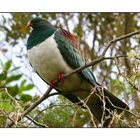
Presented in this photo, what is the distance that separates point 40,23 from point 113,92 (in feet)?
1.51

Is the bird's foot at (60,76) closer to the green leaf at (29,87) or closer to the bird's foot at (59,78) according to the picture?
the bird's foot at (59,78)

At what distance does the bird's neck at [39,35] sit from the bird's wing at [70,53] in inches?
1.4

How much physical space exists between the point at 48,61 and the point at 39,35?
141mm

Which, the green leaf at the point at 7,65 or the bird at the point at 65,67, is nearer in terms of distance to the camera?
the bird at the point at 65,67

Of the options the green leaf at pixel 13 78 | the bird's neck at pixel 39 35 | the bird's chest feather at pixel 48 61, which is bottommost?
the green leaf at pixel 13 78

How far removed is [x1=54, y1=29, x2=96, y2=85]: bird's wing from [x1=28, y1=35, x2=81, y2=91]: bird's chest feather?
2cm

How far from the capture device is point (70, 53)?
111 inches

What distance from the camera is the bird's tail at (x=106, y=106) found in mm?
2683

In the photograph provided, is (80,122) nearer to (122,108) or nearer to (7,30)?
(122,108)

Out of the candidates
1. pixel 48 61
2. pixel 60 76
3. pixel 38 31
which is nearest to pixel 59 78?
pixel 60 76

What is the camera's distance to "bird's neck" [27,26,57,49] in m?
2.79

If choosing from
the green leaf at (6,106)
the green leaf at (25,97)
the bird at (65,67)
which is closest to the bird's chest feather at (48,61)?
the bird at (65,67)

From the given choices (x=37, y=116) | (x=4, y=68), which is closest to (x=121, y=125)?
(x=37, y=116)

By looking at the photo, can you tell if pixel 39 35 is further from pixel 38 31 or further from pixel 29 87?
pixel 29 87
